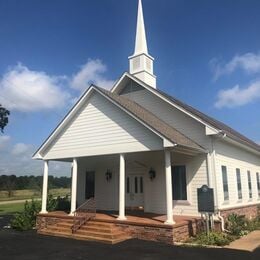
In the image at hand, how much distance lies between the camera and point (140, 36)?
810 inches

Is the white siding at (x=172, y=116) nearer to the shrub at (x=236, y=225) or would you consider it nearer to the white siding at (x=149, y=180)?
the white siding at (x=149, y=180)

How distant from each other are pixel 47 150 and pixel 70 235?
5.38 m

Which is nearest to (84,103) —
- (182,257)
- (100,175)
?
(100,175)

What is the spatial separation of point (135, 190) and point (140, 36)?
9.95 m

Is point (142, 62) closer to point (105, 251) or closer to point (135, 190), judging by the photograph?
point (135, 190)

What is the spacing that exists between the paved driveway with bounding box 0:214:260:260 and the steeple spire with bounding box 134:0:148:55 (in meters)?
12.2

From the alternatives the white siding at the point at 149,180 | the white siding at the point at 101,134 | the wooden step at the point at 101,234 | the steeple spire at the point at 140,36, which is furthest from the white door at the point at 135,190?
the steeple spire at the point at 140,36

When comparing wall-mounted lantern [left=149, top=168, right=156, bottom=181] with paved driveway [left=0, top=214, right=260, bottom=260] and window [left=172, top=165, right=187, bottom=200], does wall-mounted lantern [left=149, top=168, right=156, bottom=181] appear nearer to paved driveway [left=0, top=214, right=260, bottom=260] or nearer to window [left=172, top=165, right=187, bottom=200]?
window [left=172, top=165, right=187, bottom=200]

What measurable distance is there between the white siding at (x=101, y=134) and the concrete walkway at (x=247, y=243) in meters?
4.44

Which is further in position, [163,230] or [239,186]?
[239,186]

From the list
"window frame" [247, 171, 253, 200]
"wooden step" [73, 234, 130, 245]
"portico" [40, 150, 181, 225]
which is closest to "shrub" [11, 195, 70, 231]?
"portico" [40, 150, 181, 225]

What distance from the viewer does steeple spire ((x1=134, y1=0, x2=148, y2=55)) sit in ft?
65.6

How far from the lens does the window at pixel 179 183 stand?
15.0 meters

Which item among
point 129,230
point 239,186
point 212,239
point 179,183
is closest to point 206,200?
point 212,239
